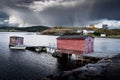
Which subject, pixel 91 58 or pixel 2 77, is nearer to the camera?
pixel 2 77

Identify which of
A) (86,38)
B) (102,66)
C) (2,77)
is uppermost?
(86,38)

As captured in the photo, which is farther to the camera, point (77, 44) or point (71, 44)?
point (71, 44)

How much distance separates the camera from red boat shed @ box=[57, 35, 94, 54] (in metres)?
61.8

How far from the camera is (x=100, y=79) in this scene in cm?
3041

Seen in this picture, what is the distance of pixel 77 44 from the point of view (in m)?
63.2

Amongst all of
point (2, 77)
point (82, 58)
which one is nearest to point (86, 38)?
point (82, 58)

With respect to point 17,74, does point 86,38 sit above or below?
above

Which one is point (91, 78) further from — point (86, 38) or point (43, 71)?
point (86, 38)

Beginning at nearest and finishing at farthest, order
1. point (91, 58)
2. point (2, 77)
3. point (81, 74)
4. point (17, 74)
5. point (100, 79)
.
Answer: point (100, 79)
point (81, 74)
point (2, 77)
point (17, 74)
point (91, 58)

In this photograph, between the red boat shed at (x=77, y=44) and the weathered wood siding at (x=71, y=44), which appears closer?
the red boat shed at (x=77, y=44)

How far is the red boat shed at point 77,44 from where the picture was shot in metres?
61.8

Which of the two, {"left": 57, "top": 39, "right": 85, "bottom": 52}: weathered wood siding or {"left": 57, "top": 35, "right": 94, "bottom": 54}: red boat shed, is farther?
{"left": 57, "top": 39, "right": 85, "bottom": 52}: weathered wood siding

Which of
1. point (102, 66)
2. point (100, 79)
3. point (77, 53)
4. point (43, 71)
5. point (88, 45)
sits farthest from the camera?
point (88, 45)

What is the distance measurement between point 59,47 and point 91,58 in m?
18.1
